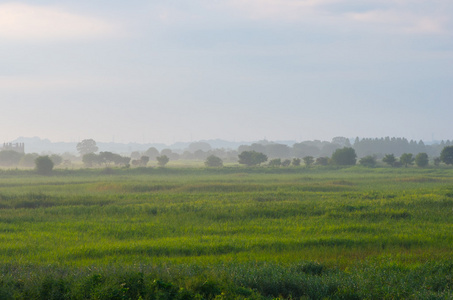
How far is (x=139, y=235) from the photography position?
1636 centimetres

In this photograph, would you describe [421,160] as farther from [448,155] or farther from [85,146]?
[85,146]

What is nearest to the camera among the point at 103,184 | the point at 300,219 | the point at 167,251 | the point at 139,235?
the point at 167,251

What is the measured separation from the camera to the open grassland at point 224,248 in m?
8.63

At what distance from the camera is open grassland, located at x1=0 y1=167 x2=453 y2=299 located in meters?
8.63

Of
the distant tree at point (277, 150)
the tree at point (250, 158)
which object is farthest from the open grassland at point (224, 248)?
the distant tree at point (277, 150)

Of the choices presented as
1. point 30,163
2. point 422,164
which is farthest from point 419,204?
point 30,163

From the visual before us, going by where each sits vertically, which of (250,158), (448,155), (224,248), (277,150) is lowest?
(224,248)

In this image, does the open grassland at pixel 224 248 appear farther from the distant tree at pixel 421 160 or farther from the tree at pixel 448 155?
the tree at pixel 448 155

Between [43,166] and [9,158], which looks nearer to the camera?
[43,166]

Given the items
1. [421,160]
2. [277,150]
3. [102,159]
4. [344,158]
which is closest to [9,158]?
[102,159]

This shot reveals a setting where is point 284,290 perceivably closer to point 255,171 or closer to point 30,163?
point 255,171

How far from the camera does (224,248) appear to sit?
Answer: 1358 centimetres

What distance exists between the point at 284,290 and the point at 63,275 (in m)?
5.24

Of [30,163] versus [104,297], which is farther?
[30,163]
